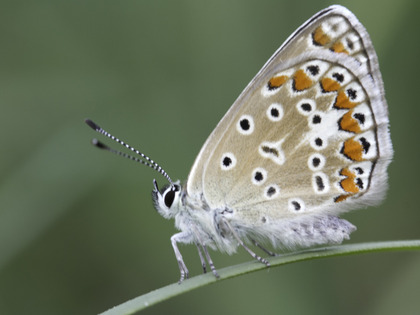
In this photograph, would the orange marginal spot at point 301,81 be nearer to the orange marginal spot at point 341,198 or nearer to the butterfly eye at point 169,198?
the orange marginal spot at point 341,198

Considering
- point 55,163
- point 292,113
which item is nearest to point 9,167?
point 55,163

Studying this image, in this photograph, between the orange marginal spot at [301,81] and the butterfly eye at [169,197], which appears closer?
the orange marginal spot at [301,81]

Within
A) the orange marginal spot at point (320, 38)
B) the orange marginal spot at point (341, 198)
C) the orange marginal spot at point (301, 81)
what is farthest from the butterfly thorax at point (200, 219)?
the orange marginal spot at point (320, 38)

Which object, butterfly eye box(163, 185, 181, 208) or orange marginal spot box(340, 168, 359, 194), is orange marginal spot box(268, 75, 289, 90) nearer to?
orange marginal spot box(340, 168, 359, 194)

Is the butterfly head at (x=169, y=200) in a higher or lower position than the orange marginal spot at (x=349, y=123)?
higher

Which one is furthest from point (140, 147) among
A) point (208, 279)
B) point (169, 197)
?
point (208, 279)

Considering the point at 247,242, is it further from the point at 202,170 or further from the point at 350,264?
the point at 350,264

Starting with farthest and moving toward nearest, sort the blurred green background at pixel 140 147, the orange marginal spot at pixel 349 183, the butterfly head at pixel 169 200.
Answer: the blurred green background at pixel 140 147 < the butterfly head at pixel 169 200 < the orange marginal spot at pixel 349 183
